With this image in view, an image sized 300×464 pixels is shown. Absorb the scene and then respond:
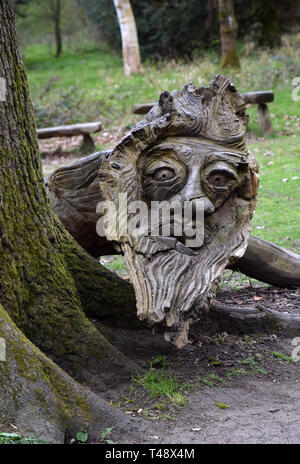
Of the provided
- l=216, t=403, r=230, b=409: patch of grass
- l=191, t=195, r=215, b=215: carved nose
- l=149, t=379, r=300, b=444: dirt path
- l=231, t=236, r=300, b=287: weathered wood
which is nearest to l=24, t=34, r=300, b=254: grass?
l=231, t=236, r=300, b=287: weathered wood

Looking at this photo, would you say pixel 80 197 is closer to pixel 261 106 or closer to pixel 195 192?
pixel 195 192

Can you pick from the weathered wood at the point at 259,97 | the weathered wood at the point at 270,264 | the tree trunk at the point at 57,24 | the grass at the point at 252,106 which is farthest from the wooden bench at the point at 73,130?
the tree trunk at the point at 57,24

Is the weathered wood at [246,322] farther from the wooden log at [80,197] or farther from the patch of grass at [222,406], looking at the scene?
the wooden log at [80,197]

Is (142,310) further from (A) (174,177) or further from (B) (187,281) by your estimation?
(A) (174,177)

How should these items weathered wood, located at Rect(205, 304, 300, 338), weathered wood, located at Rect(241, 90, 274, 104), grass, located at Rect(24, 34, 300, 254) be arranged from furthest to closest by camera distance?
weathered wood, located at Rect(241, 90, 274, 104) < grass, located at Rect(24, 34, 300, 254) < weathered wood, located at Rect(205, 304, 300, 338)

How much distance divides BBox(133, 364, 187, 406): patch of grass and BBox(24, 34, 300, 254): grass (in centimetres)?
312

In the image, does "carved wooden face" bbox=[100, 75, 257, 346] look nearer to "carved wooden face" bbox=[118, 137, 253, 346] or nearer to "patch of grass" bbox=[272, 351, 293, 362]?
"carved wooden face" bbox=[118, 137, 253, 346]

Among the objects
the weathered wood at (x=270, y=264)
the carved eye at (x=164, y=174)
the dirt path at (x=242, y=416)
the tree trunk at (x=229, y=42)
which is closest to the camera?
the dirt path at (x=242, y=416)

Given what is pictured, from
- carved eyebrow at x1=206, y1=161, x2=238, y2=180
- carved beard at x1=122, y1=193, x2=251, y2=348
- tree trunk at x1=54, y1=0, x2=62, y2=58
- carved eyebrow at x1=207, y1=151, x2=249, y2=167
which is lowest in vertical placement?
carved beard at x1=122, y1=193, x2=251, y2=348

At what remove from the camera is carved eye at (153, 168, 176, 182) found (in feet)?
12.8

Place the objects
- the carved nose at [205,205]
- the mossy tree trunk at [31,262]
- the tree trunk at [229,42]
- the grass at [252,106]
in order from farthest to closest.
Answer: the tree trunk at [229,42], the grass at [252,106], the carved nose at [205,205], the mossy tree trunk at [31,262]

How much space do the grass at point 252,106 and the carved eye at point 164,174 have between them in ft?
9.62

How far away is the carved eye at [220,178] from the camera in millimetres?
3934
